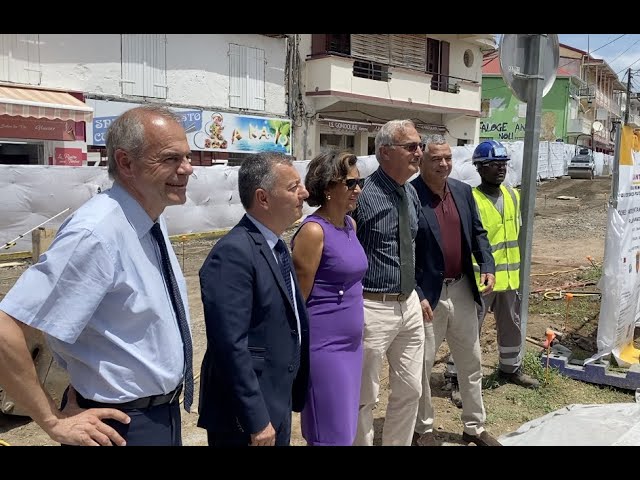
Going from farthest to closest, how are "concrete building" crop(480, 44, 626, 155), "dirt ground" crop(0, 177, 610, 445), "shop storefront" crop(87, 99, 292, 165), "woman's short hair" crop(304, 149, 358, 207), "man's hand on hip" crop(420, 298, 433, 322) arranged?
1. "concrete building" crop(480, 44, 626, 155)
2. "shop storefront" crop(87, 99, 292, 165)
3. "dirt ground" crop(0, 177, 610, 445)
4. "man's hand on hip" crop(420, 298, 433, 322)
5. "woman's short hair" crop(304, 149, 358, 207)

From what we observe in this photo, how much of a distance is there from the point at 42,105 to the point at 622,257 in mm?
12756

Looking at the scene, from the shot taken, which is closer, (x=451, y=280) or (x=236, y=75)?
(x=451, y=280)

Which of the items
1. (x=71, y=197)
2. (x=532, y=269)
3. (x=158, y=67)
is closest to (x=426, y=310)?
(x=532, y=269)

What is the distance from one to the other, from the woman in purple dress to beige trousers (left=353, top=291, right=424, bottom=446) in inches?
10.3

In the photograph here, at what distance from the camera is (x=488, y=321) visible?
21.9ft

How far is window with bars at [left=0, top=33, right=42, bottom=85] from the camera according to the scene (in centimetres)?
1374

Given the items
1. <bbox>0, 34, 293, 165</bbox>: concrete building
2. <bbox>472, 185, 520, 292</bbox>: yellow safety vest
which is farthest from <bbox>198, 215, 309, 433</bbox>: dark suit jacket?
<bbox>0, 34, 293, 165</bbox>: concrete building

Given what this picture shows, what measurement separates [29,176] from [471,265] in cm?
965

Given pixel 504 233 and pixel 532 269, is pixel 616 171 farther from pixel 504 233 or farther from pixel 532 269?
pixel 532 269

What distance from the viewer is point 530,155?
4.67 metres

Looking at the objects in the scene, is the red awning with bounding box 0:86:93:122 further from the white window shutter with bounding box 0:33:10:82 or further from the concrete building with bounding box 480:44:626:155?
the concrete building with bounding box 480:44:626:155

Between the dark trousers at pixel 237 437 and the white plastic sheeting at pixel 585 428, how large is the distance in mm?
1470
